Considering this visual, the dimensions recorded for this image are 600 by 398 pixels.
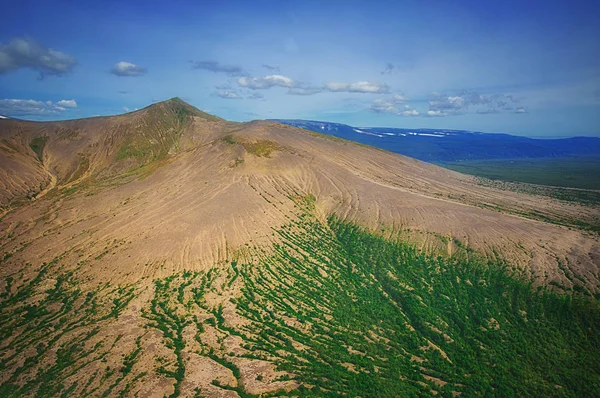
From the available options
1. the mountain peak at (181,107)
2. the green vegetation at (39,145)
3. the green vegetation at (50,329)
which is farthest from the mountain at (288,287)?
the mountain peak at (181,107)

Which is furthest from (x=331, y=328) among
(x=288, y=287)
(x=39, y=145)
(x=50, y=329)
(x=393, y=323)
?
(x=39, y=145)

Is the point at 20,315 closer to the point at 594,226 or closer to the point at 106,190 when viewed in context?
the point at 106,190

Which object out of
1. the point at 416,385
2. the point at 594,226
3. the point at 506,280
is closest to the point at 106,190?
the point at 416,385

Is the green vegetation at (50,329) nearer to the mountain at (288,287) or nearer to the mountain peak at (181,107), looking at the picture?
the mountain at (288,287)

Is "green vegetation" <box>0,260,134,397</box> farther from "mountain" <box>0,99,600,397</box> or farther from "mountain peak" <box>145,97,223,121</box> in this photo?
"mountain peak" <box>145,97,223,121</box>

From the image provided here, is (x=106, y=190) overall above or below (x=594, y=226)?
above
